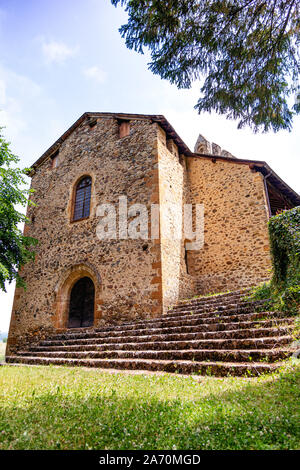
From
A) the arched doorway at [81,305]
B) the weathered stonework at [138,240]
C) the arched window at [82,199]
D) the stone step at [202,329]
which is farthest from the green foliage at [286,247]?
the arched doorway at [81,305]

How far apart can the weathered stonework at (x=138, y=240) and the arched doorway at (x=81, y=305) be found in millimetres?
635

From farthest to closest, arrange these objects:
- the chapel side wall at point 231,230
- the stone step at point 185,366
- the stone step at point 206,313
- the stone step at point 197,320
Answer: the chapel side wall at point 231,230 → the stone step at point 206,313 → the stone step at point 197,320 → the stone step at point 185,366

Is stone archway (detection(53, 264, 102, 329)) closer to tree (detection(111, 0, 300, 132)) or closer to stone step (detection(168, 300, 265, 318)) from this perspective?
stone step (detection(168, 300, 265, 318))

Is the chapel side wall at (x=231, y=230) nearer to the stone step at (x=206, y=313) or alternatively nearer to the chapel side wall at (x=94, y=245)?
the chapel side wall at (x=94, y=245)

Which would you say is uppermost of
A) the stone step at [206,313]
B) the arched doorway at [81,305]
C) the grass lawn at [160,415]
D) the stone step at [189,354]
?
the arched doorway at [81,305]

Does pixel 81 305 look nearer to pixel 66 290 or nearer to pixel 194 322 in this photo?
pixel 66 290

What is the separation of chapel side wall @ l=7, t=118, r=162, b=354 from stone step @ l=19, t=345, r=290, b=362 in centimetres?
219

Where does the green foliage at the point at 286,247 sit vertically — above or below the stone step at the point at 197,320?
above

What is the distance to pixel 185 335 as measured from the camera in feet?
19.1

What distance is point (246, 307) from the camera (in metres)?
6.14

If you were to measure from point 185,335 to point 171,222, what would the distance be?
16.8 ft

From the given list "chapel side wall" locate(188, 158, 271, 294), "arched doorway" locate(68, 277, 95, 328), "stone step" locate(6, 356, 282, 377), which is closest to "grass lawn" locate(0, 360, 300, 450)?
"stone step" locate(6, 356, 282, 377)

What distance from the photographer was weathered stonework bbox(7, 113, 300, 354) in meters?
9.23

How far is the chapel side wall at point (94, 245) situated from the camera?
9055 millimetres
